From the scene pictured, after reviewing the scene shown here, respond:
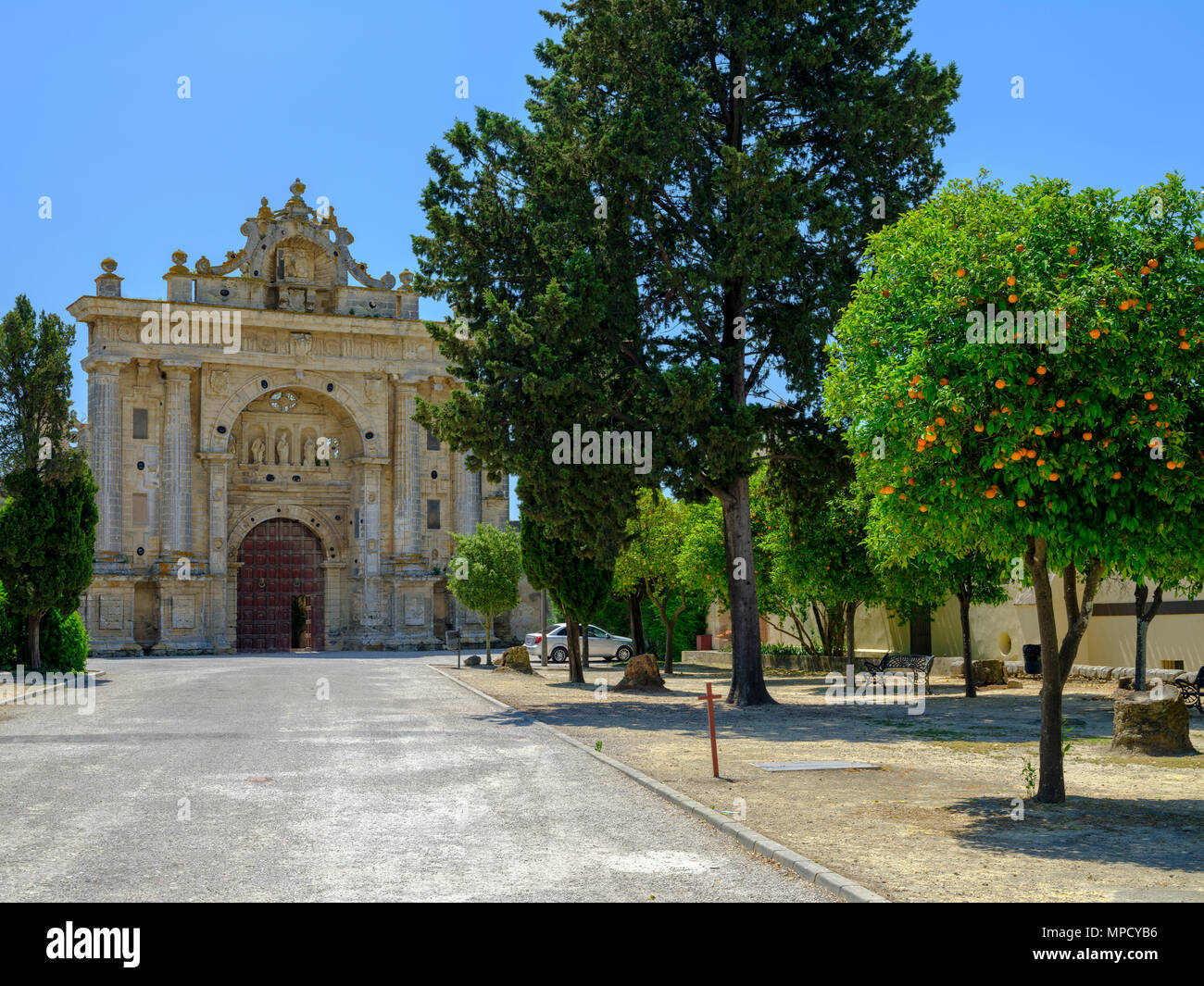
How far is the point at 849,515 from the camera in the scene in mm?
28922

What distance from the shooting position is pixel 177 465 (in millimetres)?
53562

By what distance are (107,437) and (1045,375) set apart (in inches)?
1995

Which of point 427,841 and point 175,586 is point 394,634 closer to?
point 175,586

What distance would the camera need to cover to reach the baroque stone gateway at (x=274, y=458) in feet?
173

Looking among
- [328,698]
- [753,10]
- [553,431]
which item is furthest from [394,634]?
[753,10]

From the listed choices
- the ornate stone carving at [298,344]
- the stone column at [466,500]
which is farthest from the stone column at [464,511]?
the ornate stone carving at [298,344]

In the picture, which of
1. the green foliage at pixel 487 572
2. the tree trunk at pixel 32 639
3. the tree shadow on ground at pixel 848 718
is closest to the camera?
the tree shadow on ground at pixel 848 718

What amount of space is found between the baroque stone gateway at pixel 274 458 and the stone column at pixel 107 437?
8 cm

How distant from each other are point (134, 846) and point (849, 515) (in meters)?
22.4

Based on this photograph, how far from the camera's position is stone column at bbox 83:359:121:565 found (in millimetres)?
51969

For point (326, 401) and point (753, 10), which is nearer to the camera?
point (753, 10)

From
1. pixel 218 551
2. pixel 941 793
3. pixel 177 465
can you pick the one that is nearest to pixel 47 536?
pixel 177 465

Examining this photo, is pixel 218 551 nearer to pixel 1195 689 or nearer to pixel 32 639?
pixel 32 639

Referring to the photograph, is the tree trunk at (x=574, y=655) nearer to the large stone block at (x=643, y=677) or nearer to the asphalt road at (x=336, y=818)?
the large stone block at (x=643, y=677)
